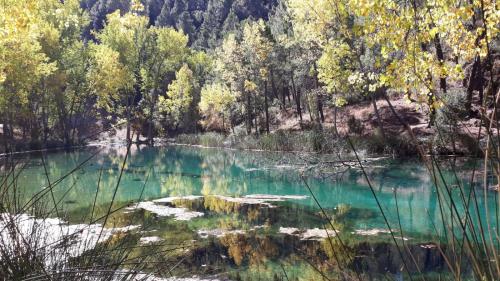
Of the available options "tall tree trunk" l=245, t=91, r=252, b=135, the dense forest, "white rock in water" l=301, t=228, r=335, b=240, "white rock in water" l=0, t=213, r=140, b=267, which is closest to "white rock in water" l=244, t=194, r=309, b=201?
"white rock in water" l=301, t=228, r=335, b=240

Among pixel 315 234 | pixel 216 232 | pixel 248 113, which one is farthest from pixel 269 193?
pixel 248 113

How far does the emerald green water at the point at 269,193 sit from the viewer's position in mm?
7197

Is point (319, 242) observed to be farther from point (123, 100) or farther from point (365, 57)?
point (123, 100)

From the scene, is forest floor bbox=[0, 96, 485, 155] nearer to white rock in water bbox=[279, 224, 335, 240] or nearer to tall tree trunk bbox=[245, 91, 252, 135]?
tall tree trunk bbox=[245, 91, 252, 135]

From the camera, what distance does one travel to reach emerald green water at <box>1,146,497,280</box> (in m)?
7.20

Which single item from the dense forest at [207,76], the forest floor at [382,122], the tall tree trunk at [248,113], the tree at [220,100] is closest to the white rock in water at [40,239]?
the dense forest at [207,76]

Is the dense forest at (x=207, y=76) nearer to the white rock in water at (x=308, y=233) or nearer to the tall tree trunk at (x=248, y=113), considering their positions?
the tall tree trunk at (x=248, y=113)

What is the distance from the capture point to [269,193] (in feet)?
38.1

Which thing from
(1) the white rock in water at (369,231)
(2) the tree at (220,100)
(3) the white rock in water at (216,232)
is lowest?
(3) the white rock in water at (216,232)

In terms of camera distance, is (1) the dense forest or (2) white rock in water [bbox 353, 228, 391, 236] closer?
(2) white rock in water [bbox 353, 228, 391, 236]

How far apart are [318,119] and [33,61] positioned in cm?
1563

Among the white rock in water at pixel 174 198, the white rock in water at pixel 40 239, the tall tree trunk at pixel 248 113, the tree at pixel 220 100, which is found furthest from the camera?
the tree at pixel 220 100

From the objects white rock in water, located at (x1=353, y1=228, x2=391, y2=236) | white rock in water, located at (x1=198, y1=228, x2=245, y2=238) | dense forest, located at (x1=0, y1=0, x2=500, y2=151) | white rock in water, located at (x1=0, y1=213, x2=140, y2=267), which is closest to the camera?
white rock in water, located at (x1=0, y1=213, x2=140, y2=267)

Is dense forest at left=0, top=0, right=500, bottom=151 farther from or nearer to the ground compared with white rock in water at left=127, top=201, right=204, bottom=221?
farther from the ground
